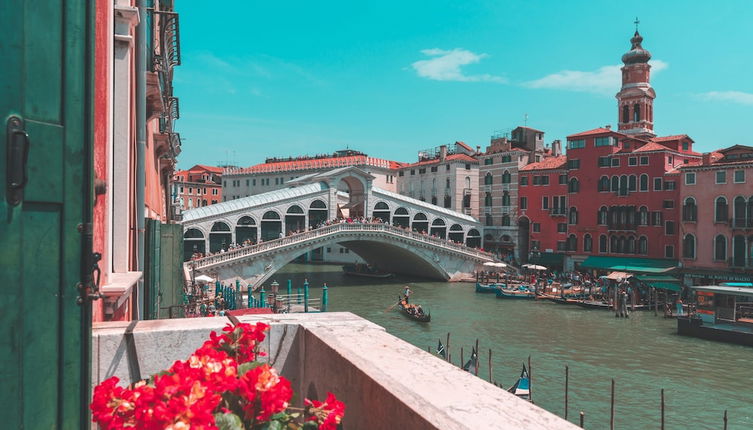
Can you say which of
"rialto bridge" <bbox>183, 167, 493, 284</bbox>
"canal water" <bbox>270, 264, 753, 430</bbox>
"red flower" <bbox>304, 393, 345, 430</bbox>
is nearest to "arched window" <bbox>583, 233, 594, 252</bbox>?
"rialto bridge" <bbox>183, 167, 493, 284</bbox>

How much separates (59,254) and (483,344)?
1786 centimetres

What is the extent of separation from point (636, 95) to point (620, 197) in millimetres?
9552

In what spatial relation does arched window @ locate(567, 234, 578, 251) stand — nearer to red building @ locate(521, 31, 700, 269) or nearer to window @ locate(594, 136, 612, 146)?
red building @ locate(521, 31, 700, 269)

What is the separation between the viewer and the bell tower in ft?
121

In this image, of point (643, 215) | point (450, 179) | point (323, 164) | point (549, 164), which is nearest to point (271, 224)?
point (450, 179)

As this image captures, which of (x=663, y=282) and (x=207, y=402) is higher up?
(x=207, y=402)

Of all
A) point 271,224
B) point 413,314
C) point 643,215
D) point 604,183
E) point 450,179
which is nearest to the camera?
point 413,314

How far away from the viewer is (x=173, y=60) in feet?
38.2

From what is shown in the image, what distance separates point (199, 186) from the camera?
59312 mm

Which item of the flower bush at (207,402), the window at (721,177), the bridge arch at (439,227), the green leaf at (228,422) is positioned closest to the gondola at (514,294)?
the window at (721,177)

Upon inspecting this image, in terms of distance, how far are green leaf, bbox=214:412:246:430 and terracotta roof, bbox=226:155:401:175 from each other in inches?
1858

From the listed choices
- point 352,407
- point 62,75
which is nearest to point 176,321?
point 352,407

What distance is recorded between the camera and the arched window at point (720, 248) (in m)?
26.1

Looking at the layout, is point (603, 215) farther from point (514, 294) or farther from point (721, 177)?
point (514, 294)
